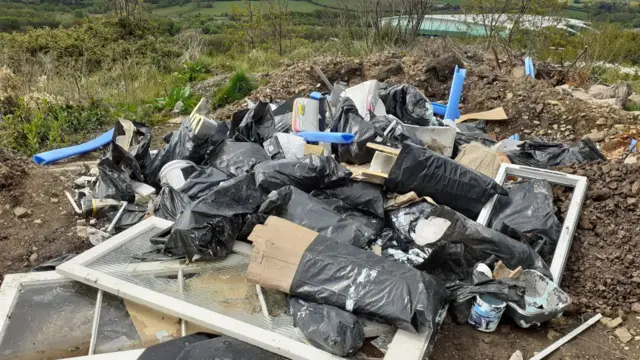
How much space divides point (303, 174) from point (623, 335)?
195 centimetres

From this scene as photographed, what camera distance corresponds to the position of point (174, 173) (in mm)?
3381

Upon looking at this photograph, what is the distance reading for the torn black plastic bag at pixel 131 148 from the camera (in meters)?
3.42

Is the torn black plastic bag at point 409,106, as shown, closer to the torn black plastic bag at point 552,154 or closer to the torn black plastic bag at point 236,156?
the torn black plastic bag at point 552,154

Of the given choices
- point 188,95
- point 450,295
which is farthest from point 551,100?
point 188,95

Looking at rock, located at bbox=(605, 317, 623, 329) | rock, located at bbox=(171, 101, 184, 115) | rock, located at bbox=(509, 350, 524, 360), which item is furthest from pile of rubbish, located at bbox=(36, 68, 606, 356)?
rock, located at bbox=(171, 101, 184, 115)

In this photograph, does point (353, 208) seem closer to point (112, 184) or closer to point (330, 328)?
point (330, 328)

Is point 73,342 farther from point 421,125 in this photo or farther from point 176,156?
point 421,125

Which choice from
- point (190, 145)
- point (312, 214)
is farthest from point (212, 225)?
point (190, 145)

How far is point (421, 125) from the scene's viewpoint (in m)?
4.13

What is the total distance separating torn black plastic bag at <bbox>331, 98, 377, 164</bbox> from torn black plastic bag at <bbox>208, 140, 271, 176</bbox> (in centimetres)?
57

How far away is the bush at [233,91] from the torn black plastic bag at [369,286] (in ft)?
13.2

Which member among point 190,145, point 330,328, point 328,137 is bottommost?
point 330,328

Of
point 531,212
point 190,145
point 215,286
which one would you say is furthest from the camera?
point 190,145

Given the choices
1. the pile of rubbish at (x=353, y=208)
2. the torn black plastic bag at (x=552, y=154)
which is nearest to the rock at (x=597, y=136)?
the torn black plastic bag at (x=552, y=154)
